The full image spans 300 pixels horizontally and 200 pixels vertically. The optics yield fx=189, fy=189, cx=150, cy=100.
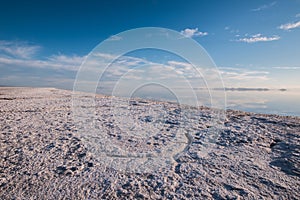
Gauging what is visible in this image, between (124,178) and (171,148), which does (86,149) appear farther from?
(171,148)

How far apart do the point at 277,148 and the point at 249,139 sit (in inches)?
19.4

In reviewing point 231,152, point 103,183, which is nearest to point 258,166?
point 231,152

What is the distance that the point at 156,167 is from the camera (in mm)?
2590

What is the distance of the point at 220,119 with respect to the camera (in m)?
5.38

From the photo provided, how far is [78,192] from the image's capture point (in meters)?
2.03

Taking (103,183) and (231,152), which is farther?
(231,152)

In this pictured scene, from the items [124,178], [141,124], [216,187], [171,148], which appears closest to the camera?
[216,187]

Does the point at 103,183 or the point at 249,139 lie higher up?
the point at 249,139

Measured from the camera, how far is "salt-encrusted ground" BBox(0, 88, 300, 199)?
205cm

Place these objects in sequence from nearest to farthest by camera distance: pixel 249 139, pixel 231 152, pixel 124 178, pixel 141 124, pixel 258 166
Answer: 1. pixel 124 178
2. pixel 258 166
3. pixel 231 152
4. pixel 249 139
5. pixel 141 124

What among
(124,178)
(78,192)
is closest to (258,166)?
(124,178)

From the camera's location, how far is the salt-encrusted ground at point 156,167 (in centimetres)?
205

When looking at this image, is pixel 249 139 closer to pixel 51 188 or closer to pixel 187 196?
pixel 187 196

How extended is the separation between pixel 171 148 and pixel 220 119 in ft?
8.79
